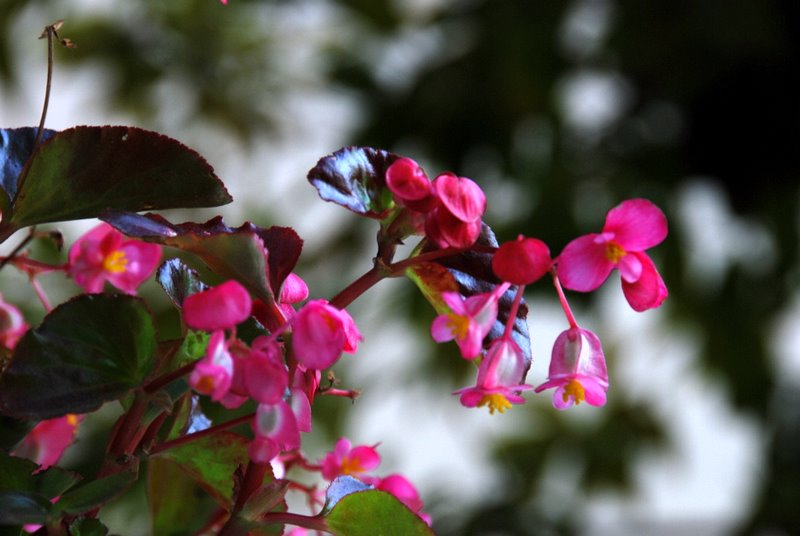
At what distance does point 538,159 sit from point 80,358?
107cm

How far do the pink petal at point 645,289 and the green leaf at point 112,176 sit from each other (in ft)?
0.25

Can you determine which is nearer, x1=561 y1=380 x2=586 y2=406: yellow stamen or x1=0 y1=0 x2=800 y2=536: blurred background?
x1=561 y1=380 x2=586 y2=406: yellow stamen

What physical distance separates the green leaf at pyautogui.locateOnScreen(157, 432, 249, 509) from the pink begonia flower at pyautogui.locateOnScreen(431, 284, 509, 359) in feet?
0.13

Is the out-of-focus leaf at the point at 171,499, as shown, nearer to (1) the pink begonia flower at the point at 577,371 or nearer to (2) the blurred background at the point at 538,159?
(1) the pink begonia flower at the point at 577,371

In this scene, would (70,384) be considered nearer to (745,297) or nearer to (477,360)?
(477,360)

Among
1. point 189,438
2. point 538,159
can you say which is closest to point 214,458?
point 189,438

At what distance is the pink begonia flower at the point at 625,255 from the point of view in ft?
0.56

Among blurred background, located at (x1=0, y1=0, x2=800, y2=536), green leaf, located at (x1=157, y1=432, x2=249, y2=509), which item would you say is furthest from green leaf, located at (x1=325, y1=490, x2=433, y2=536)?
blurred background, located at (x1=0, y1=0, x2=800, y2=536)

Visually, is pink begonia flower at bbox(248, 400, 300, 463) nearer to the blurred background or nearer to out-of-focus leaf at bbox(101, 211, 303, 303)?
out-of-focus leaf at bbox(101, 211, 303, 303)

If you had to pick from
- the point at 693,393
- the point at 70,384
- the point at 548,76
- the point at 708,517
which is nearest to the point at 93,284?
the point at 70,384

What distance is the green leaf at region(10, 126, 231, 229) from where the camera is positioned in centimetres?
18

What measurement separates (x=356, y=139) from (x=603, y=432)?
50 cm

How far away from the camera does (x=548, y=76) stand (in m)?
1.12

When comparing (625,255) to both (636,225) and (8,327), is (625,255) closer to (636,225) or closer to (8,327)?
(636,225)
